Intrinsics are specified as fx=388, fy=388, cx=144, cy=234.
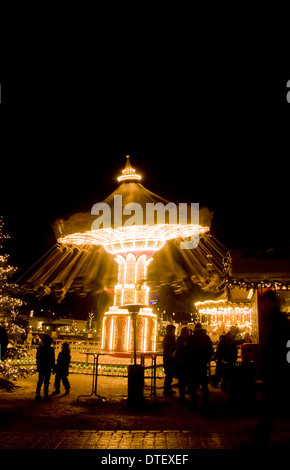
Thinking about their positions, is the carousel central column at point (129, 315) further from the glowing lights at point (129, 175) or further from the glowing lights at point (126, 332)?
the glowing lights at point (129, 175)

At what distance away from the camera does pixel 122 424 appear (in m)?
7.40

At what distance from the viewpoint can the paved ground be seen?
5.91 m

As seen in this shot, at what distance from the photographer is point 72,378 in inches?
592

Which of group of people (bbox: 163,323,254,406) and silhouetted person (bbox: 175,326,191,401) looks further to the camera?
silhouetted person (bbox: 175,326,191,401)

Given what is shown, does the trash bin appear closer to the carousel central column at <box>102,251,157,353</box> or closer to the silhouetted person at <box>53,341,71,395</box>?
the silhouetted person at <box>53,341,71,395</box>

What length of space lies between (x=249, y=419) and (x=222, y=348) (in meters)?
4.56

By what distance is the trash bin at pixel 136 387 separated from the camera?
358 inches

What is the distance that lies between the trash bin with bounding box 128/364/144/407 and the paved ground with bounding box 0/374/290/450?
19cm

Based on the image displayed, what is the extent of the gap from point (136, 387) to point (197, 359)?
1598 millimetres

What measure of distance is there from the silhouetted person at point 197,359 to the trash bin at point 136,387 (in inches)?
46.5

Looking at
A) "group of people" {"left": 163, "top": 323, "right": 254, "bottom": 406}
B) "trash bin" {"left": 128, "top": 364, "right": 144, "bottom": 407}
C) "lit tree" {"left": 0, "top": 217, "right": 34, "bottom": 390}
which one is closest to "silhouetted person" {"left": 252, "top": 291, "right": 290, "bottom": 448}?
"group of people" {"left": 163, "top": 323, "right": 254, "bottom": 406}

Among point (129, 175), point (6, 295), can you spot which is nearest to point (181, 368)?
point (6, 295)

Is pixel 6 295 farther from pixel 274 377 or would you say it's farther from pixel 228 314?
pixel 228 314
